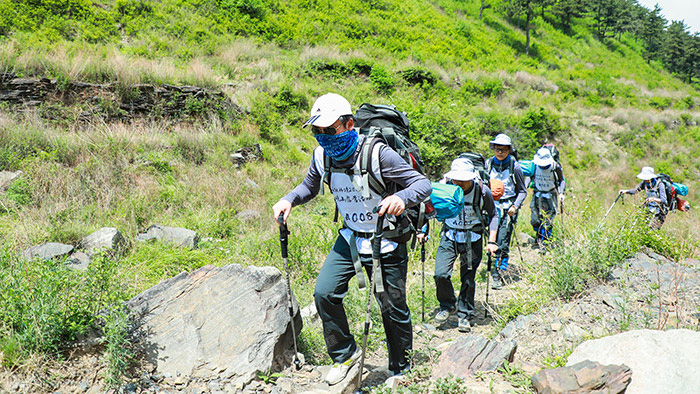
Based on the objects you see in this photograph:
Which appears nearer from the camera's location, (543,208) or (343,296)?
(343,296)

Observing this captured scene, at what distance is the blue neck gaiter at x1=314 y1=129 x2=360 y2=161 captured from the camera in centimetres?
295

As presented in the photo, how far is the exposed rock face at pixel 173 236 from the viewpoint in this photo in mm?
5805

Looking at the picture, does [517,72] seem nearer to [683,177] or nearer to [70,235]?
[683,177]

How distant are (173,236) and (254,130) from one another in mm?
5352

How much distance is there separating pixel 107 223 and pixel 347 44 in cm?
1555

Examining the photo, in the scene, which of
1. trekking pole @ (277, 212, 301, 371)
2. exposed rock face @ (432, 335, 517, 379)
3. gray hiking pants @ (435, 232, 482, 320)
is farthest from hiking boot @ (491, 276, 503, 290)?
trekking pole @ (277, 212, 301, 371)

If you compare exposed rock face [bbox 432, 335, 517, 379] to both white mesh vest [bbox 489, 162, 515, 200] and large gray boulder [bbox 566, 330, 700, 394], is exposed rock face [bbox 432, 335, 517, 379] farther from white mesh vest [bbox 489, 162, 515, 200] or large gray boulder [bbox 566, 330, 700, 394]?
white mesh vest [bbox 489, 162, 515, 200]

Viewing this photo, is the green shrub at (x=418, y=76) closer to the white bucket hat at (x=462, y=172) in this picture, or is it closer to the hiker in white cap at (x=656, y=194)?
the hiker in white cap at (x=656, y=194)

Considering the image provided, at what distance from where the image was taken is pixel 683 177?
18469mm

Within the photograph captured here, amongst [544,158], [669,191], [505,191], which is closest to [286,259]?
[505,191]

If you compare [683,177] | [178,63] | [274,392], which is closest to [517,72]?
[683,177]

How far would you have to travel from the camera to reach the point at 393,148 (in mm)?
3422

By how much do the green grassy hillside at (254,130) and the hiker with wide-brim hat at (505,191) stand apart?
0.89 m

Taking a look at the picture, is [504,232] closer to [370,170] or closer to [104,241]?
[370,170]
